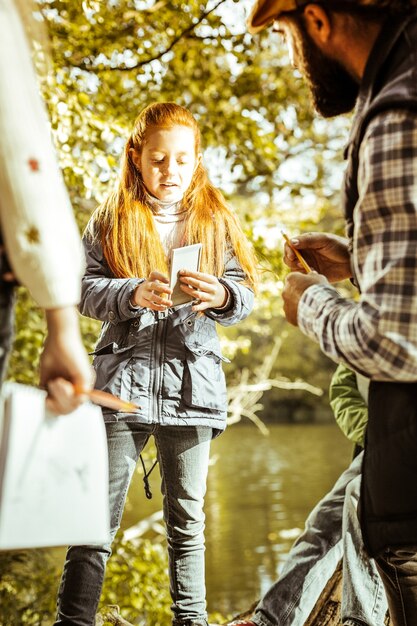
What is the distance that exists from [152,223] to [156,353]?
0.40 meters

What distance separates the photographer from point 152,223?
2.24m

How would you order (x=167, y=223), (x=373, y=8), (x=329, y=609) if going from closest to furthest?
1. (x=373, y=8)
2. (x=167, y=223)
3. (x=329, y=609)

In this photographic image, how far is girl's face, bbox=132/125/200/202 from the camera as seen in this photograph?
2.24 m

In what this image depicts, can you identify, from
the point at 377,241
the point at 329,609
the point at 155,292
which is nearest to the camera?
the point at 377,241

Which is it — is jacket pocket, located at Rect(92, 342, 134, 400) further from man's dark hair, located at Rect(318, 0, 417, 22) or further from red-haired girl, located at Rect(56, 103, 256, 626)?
man's dark hair, located at Rect(318, 0, 417, 22)

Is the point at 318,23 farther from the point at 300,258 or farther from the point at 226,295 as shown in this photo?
the point at 226,295

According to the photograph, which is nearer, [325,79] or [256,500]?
[325,79]

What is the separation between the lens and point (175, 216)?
2311mm

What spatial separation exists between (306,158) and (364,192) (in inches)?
279

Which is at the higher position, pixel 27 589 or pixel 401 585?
pixel 401 585

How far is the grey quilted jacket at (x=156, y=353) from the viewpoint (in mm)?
2088

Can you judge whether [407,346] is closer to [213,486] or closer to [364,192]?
[364,192]

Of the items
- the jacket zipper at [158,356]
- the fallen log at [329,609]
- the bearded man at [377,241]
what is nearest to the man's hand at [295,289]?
the bearded man at [377,241]

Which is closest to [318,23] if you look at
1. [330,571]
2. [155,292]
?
[155,292]
